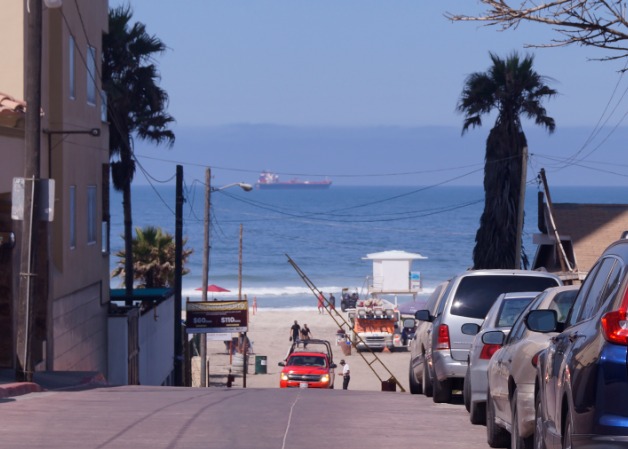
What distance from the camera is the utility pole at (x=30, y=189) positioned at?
16422mm

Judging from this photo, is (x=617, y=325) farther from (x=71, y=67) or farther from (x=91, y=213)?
(x=91, y=213)

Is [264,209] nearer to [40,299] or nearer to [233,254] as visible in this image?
[233,254]

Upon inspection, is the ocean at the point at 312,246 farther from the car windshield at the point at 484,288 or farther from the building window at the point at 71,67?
the car windshield at the point at 484,288

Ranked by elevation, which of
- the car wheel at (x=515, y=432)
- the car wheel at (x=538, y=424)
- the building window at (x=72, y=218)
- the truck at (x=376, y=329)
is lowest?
the truck at (x=376, y=329)

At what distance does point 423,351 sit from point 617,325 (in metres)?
11.5

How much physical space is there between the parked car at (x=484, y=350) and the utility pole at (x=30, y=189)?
733 centimetres

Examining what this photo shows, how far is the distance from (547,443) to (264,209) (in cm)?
19283

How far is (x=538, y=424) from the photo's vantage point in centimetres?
740

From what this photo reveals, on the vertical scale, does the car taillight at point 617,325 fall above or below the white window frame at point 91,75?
below

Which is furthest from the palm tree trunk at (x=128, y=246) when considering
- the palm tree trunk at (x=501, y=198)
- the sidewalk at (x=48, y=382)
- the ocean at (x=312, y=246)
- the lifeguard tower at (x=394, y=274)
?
the lifeguard tower at (x=394, y=274)

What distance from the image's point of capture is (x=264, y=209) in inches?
7849

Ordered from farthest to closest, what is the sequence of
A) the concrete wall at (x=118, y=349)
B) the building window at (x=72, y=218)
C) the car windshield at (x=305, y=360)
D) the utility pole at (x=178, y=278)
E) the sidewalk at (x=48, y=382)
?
the car windshield at (x=305, y=360)
the utility pole at (x=178, y=278)
the concrete wall at (x=118, y=349)
the building window at (x=72, y=218)
the sidewalk at (x=48, y=382)

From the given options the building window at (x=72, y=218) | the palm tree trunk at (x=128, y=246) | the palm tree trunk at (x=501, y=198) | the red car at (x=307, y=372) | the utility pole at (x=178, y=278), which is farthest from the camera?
the palm tree trunk at (x=501, y=198)

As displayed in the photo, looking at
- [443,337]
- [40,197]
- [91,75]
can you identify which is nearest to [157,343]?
[91,75]
